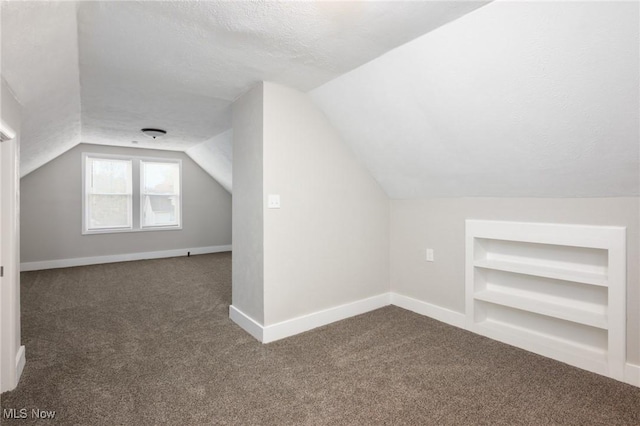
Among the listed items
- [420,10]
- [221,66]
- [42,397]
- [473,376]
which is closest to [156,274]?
[42,397]

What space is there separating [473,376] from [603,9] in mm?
Answer: 2182

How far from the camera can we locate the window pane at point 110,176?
6.24m

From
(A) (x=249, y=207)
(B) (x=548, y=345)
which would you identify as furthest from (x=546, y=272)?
(A) (x=249, y=207)

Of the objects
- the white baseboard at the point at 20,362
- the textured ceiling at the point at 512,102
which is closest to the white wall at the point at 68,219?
the white baseboard at the point at 20,362

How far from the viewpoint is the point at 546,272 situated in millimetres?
2547

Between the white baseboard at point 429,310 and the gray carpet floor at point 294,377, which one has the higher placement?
the white baseboard at point 429,310

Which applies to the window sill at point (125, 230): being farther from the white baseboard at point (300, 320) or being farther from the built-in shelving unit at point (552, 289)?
the built-in shelving unit at point (552, 289)

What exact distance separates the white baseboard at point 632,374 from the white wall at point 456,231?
0.12ft

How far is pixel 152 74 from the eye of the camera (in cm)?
268

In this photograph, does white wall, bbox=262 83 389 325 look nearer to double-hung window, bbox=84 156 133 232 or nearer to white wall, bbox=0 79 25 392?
white wall, bbox=0 79 25 392

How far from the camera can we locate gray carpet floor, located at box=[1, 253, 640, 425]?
6.02ft

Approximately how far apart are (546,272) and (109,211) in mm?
7069

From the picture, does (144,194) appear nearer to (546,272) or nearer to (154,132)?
(154,132)

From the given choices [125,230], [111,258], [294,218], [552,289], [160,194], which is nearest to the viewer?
[552,289]
